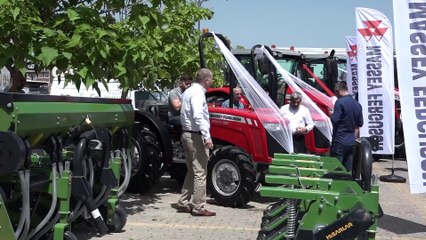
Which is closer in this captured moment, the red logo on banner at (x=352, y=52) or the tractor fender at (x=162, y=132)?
the tractor fender at (x=162, y=132)

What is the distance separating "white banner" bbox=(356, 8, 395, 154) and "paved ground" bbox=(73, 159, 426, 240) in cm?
158

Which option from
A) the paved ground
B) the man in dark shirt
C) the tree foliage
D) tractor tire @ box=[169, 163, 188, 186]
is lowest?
the paved ground

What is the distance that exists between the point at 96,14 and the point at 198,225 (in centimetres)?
284

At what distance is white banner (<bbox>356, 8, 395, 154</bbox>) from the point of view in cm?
1101

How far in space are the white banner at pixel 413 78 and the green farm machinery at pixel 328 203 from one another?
220 centimetres

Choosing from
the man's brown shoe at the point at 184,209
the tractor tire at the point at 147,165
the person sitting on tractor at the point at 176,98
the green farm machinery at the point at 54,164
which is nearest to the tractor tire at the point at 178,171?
the tractor tire at the point at 147,165

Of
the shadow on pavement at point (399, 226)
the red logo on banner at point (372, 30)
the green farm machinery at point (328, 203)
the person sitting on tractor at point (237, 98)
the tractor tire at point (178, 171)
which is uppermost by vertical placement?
the red logo on banner at point (372, 30)

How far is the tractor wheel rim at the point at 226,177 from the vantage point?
28.1ft

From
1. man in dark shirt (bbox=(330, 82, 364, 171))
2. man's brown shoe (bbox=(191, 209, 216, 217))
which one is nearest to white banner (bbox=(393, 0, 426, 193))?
man in dark shirt (bbox=(330, 82, 364, 171))

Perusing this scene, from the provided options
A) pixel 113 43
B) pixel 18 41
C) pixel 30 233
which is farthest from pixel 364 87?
pixel 30 233

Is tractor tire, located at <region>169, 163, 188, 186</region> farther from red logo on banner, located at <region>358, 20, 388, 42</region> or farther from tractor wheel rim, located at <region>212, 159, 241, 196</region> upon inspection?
red logo on banner, located at <region>358, 20, 388, 42</region>

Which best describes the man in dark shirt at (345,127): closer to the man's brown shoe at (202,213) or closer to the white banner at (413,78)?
the white banner at (413,78)

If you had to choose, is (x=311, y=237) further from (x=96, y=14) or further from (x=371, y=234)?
(x=96, y=14)

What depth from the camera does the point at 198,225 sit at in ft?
24.5
